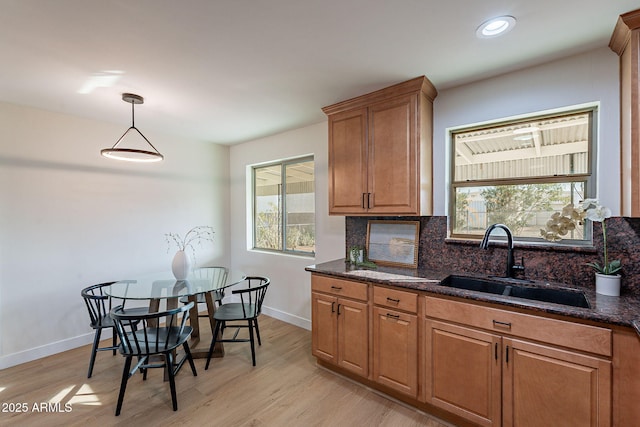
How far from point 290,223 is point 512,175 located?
257 cm

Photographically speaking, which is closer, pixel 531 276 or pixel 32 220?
pixel 531 276

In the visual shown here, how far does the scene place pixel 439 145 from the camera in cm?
248

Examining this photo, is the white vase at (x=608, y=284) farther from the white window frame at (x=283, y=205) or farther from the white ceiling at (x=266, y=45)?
the white window frame at (x=283, y=205)

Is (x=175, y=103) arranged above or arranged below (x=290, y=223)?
above

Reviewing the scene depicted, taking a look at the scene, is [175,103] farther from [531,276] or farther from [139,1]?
[531,276]

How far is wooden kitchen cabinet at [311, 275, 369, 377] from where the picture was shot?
2.27 m

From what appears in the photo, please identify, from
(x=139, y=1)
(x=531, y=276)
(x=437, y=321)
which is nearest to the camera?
(x=139, y=1)

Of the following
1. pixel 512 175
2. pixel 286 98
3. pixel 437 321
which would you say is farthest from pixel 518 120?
pixel 286 98

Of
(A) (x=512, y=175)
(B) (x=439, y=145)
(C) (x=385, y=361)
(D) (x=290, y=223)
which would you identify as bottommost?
(C) (x=385, y=361)

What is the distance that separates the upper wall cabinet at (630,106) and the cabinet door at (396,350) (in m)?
1.43

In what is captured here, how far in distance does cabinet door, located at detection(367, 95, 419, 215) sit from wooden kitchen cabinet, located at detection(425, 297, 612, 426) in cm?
86

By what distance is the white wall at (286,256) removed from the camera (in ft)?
10.9

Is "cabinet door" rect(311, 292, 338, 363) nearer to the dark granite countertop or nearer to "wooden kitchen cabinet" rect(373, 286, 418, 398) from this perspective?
the dark granite countertop

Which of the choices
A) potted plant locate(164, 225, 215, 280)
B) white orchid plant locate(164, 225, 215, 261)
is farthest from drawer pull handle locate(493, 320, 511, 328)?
white orchid plant locate(164, 225, 215, 261)
